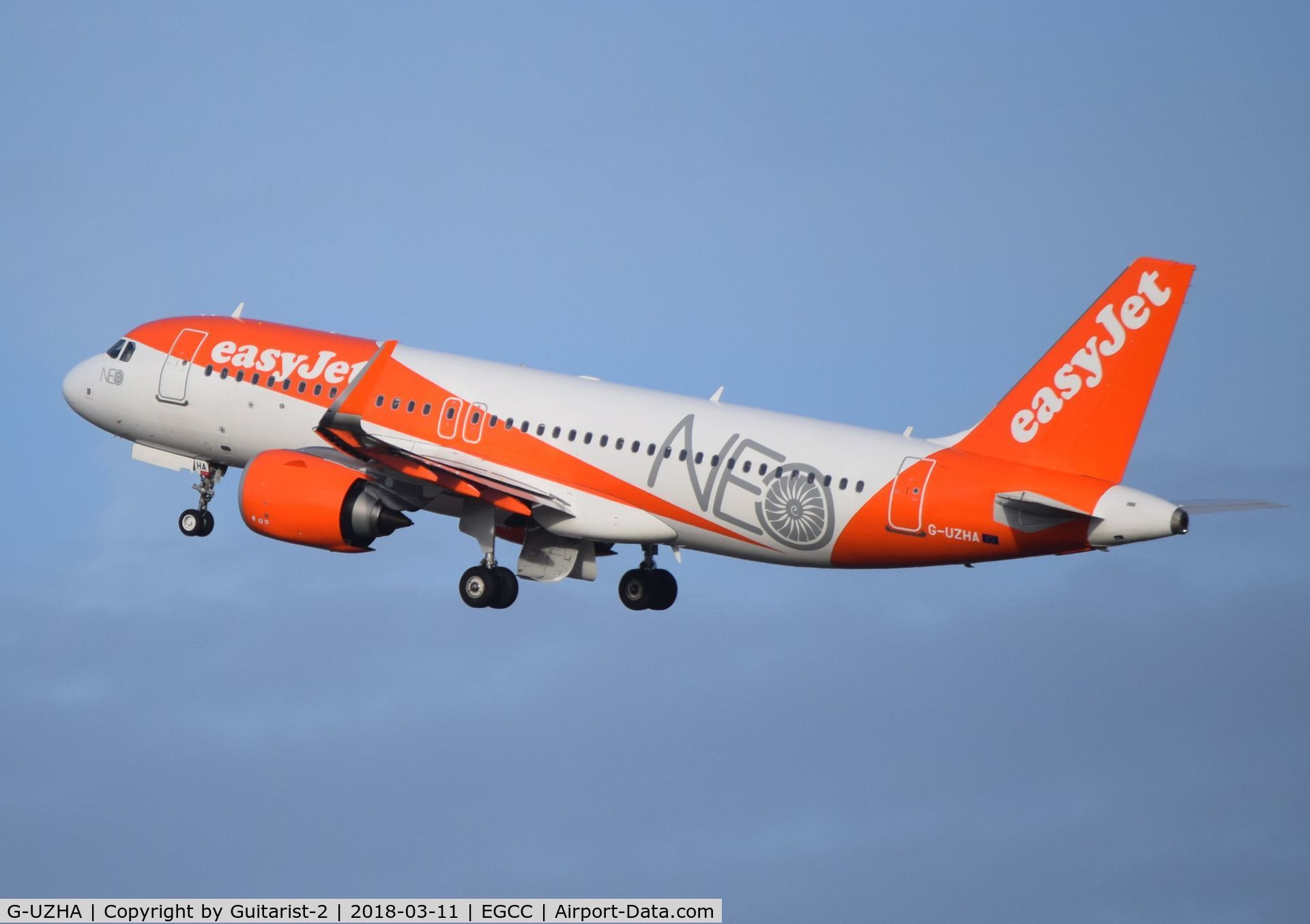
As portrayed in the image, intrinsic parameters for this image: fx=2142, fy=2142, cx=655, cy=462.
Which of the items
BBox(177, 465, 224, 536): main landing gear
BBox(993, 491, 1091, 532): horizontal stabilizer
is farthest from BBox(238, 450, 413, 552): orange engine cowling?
BBox(993, 491, 1091, 532): horizontal stabilizer

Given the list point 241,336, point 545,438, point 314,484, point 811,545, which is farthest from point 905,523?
point 241,336

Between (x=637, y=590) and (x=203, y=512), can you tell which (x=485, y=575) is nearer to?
(x=637, y=590)

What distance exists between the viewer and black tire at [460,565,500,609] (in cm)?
4828

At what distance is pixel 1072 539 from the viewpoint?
140ft

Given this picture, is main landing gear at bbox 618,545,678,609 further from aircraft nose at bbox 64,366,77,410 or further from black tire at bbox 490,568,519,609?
aircraft nose at bbox 64,366,77,410

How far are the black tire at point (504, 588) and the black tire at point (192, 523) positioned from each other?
937cm

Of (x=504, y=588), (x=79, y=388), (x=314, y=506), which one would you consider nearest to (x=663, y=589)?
(x=504, y=588)

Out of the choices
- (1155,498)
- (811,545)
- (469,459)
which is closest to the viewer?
(1155,498)

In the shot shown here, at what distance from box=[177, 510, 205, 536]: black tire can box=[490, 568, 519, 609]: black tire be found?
9.37m

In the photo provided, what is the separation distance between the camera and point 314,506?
154 ft

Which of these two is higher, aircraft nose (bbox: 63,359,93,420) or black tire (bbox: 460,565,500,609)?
aircraft nose (bbox: 63,359,93,420)

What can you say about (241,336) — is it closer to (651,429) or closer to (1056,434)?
(651,429)

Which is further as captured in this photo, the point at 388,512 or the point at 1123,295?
the point at 388,512

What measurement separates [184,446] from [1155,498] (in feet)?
79.1
